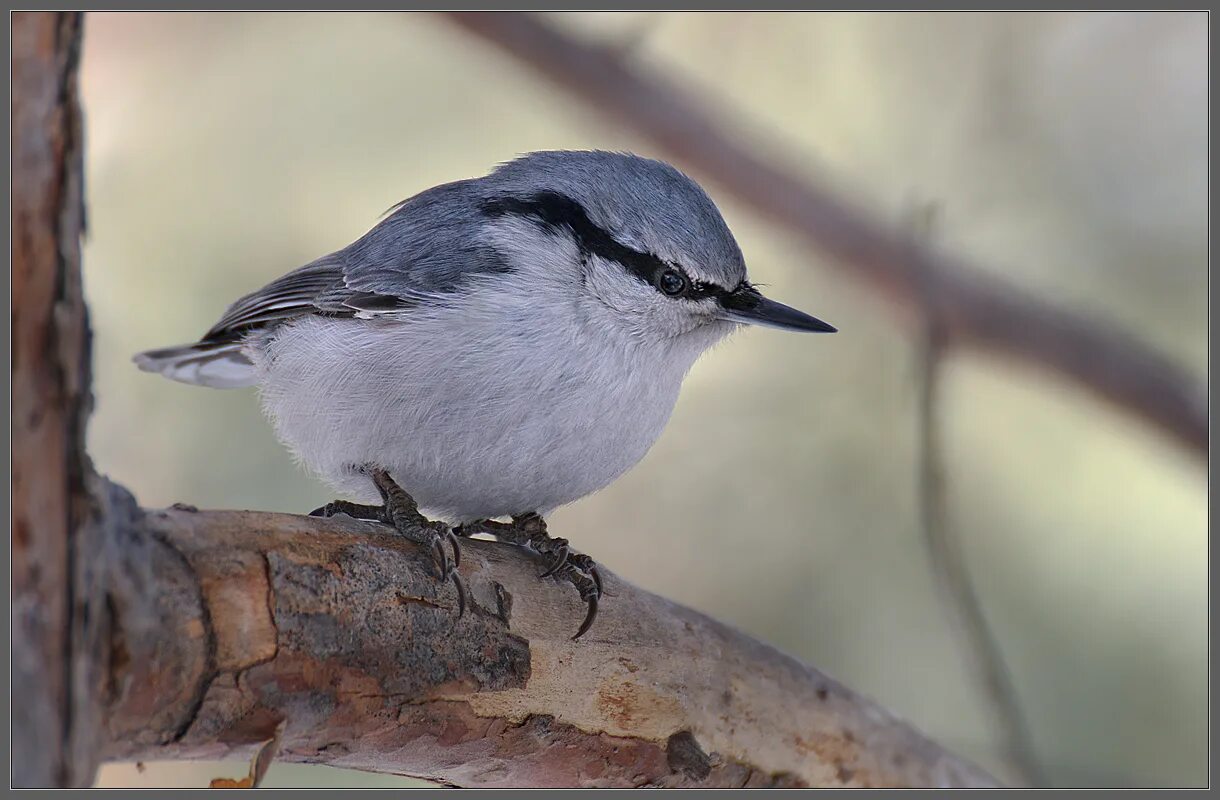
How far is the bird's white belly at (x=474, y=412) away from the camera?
1944 mm

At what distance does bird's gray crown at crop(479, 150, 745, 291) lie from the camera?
6.98ft

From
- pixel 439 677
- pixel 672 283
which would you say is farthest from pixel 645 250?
pixel 439 677

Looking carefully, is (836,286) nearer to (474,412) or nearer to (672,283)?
(672,283)

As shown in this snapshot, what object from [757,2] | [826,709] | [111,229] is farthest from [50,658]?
[111,229]

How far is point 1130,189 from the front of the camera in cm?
366

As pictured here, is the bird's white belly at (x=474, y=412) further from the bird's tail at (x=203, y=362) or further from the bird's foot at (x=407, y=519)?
the bird's tail at (x=203, y=362)

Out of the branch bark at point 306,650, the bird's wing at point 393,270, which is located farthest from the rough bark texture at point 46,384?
the bird's wing at point 393,270

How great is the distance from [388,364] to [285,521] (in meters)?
0.48

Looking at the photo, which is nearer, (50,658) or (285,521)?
(50,658)

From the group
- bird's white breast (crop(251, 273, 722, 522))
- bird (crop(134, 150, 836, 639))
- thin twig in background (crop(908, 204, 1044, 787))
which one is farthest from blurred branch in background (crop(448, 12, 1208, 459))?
bird's white breast (crop(251, 273, 722, 522))

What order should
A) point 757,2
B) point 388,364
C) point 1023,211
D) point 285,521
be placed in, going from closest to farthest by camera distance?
point 285,521 → point 388,364 → point 757,2 → point 1023,211

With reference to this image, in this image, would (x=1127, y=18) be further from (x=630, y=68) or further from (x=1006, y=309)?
(x=630, y=68)

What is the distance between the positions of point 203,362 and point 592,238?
1028mm

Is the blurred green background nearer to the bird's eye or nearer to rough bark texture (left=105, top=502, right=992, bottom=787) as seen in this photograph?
rough bark texture (left=105, top=502, right=992, bottom=787)
